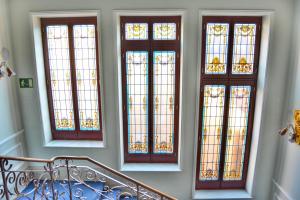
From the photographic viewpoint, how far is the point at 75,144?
14.5 ft

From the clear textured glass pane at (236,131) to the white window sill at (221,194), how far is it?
25 centimetres

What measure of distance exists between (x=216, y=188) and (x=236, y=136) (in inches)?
43.7

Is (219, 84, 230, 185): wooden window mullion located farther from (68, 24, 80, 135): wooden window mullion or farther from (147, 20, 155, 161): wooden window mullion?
(68, 24, 80, 135): wooden window mullion

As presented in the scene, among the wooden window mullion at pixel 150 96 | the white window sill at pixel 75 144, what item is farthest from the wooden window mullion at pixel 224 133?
the white window sill at pixel 75 144

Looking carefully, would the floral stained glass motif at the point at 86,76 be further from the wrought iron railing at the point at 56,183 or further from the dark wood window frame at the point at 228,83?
the dark wood window frame at the point at 228,83

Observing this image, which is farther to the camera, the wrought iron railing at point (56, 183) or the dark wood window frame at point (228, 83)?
the dark wood window frame at point (228, 83)

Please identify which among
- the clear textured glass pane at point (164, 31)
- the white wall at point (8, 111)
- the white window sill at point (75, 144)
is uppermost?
the clear textured glass pane at point (164, 31)

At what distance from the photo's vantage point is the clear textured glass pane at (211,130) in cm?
422

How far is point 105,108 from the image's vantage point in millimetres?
4164

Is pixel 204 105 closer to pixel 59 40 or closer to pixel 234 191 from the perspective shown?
pixel 234 191

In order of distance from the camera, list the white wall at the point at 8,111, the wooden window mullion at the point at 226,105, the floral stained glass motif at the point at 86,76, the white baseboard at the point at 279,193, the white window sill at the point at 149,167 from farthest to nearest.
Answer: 1. the white window sill at the point at 149,167
2. the floral stained glass motif at the point at 86,76
3. the wooden window mullion at the point at 226,105
4. the white baseboard at the point at 279,193
5. the white wall at the point at 8,111

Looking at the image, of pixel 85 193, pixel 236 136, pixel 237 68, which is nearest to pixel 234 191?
pixel 236 136

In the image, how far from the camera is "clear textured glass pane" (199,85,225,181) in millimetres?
4223

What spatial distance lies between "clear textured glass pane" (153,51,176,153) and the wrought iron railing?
94cm
